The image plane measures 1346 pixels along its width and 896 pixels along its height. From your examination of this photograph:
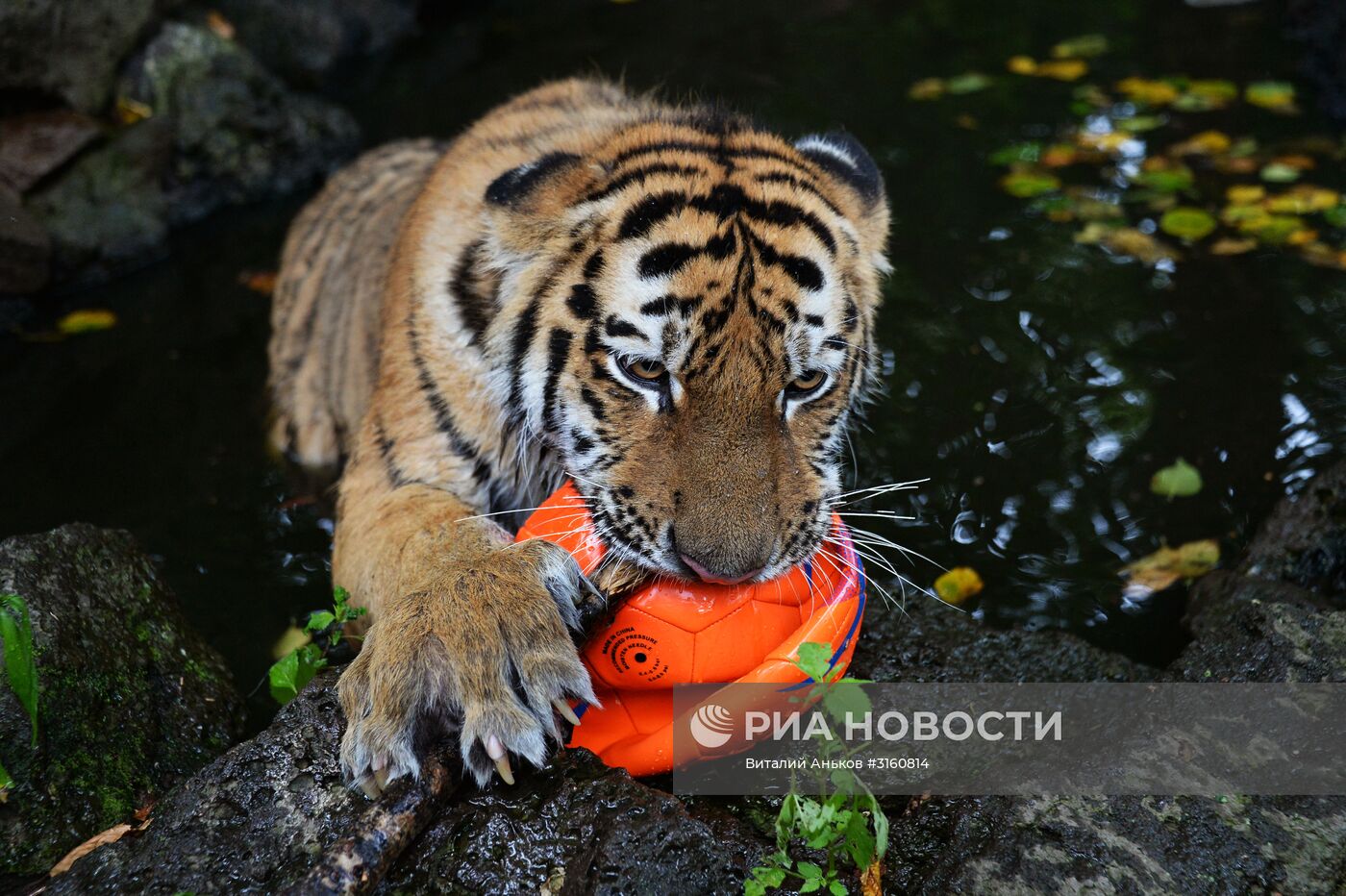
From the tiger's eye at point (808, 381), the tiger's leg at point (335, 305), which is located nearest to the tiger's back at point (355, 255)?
the tiger's leg at point (335, 305)

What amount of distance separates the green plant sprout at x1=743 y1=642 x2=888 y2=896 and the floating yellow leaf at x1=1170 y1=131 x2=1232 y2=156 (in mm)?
A: 4823

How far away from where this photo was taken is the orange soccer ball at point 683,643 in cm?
234

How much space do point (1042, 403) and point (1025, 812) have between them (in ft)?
7.76

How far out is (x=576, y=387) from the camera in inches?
105

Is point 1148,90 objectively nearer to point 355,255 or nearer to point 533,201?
point 355,255

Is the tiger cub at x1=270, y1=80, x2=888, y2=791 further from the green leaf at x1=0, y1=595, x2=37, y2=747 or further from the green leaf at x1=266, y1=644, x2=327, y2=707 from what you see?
the green leaf at x1=0, y1=595, x2=37, y2=747

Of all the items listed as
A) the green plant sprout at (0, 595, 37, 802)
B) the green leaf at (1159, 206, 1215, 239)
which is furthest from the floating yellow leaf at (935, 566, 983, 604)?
the green leaf at (1159, 206, 1215, 239)

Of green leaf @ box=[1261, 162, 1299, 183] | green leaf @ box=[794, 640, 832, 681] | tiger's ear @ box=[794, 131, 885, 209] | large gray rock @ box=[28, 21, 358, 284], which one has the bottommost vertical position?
green leaf @ box=[1261, 162, 1299, 183]

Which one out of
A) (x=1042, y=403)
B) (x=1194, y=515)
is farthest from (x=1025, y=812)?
(x=1042, y=403)

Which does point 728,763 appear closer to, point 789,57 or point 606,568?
point 606,568

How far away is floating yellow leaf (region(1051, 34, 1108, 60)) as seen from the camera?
734 centimetres

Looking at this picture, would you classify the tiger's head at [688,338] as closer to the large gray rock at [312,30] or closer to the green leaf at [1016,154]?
the green leaf at [1016,154]

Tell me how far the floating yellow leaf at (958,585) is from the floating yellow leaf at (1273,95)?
4.23 meters

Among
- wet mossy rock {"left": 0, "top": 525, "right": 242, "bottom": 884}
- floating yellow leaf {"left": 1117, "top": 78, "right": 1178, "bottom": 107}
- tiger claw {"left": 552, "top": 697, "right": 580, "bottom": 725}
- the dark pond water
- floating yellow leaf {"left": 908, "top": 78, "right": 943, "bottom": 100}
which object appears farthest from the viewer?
floating yellow leaf {"left": 908, "top": 78, "right": 943, "bottom": 100}
